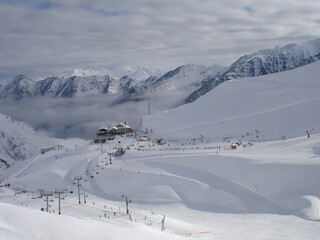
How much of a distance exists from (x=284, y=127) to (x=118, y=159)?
28.1 meters

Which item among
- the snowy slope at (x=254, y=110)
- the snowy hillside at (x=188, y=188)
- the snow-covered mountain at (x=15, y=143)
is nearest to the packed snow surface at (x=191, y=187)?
the snowy hillside at (x=188, y=188)

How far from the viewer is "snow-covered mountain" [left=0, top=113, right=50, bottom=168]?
15712 cm

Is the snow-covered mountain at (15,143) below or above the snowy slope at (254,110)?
below

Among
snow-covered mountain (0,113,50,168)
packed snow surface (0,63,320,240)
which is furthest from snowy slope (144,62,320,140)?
snow-covered mountain (0,113,50,168)

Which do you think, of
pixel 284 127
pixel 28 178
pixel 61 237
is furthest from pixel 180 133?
pixel 61 237

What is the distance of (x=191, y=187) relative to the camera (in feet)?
115

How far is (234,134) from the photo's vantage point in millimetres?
59344

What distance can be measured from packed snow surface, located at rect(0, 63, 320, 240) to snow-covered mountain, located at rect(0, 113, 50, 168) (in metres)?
104

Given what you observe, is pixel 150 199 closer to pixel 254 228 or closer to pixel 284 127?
pixel 254 228

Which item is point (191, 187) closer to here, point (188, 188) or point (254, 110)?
point (188, 188)

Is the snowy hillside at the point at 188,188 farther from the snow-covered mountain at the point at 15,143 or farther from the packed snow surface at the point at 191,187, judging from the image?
the snow-covered mountain at the point at 15,143

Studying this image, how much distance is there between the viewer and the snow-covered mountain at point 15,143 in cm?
15712

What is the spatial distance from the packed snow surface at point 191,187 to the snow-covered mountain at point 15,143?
104 metres

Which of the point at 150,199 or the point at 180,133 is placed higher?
the point at 180,133
